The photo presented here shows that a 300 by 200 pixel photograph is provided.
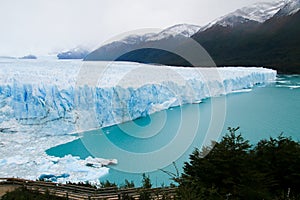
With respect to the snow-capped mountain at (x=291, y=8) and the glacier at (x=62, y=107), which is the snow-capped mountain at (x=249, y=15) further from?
the glacier at (x=62, y=107)

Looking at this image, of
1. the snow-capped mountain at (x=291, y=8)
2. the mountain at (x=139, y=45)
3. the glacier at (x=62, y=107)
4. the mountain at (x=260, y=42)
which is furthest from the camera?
the snow-capped mountain at (x=291, y=8)

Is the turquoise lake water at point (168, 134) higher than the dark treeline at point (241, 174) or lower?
lower

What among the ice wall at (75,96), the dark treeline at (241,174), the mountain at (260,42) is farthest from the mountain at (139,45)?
the dark treeline at (241,174)

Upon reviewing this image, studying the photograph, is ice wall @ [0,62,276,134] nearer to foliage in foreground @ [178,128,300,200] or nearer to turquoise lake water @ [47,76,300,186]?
turquoise lake water @ [47,76,300,186]

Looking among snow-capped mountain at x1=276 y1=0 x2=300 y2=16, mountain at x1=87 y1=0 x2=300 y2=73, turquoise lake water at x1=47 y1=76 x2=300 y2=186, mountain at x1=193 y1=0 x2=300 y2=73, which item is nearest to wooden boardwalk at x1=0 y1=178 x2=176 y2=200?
turquoise lake water at x1=47 y1=76 x2=300 y2=186

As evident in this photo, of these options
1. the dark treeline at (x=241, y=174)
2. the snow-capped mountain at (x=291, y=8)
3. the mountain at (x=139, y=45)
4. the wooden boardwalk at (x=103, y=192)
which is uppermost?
the snow-capped mountain at (x=291, y=8)

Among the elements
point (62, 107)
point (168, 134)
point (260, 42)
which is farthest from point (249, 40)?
point (62, 107)

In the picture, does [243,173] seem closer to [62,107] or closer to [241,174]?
[241,174]
